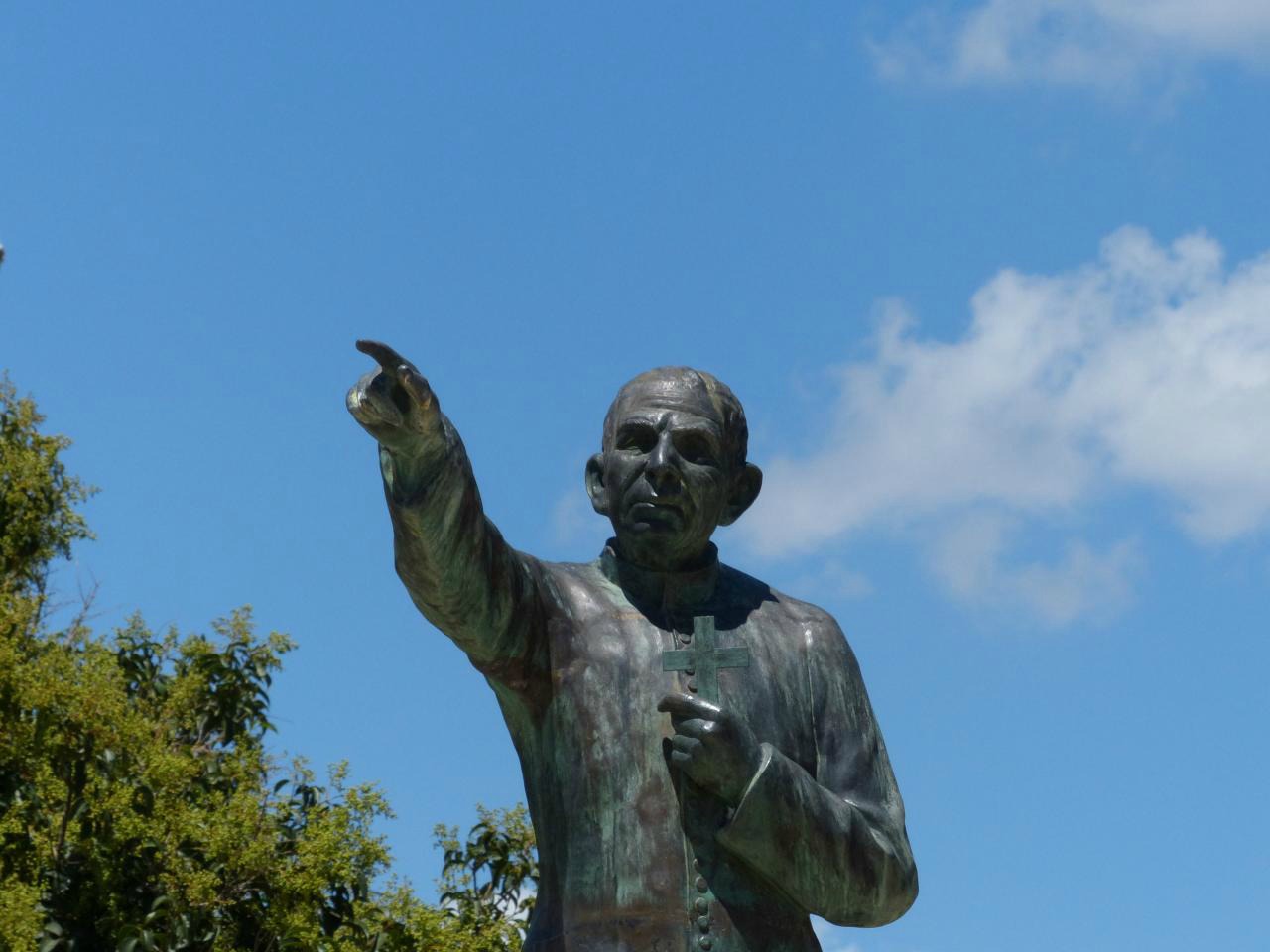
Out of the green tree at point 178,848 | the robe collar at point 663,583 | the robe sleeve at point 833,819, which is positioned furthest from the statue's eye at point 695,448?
the green tree at point 178,848

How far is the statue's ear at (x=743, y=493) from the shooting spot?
7.33 m

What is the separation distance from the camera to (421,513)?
655 centimetres

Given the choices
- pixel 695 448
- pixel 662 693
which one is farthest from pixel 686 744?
pixel 695 448

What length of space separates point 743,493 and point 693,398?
39 cm

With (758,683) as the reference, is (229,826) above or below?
above

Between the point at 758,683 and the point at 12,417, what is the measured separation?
868 inches

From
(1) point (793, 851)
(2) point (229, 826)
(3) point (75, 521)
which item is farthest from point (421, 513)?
(3) point (75, 521)

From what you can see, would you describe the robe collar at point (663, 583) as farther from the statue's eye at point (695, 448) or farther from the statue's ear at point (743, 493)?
the statue's eye at point (695, 448)

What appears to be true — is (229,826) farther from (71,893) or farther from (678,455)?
(678,455)

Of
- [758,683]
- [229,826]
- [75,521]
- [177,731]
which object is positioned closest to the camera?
[758,683]

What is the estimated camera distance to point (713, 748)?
6.55 metres

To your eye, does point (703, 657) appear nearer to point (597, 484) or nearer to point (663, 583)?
point (663, 583)

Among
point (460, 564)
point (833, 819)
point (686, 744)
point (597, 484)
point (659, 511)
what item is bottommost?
point (833, 819)

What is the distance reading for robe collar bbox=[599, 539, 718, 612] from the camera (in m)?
7.19
